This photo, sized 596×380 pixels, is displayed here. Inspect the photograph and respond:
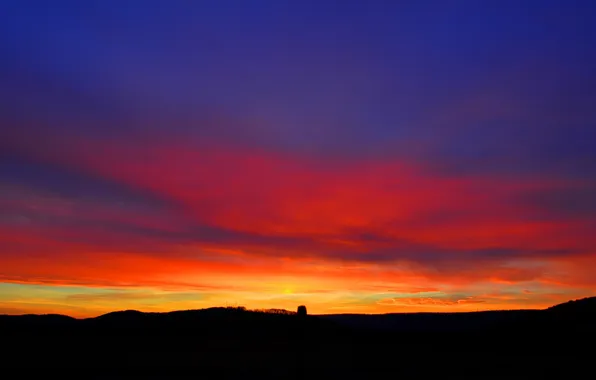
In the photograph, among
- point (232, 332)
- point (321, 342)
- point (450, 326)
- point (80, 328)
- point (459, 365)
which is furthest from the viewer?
point (450, 326)

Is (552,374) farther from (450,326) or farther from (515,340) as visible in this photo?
(450,326)

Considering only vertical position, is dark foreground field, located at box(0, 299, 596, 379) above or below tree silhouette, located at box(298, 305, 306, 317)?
below

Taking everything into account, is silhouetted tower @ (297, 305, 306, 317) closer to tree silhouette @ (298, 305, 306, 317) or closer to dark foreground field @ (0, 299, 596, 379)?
tree silhouette @ (298, 305, 306, 317)

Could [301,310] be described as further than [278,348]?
Yes

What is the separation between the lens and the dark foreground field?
22.4 m

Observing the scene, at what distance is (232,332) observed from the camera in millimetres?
33531

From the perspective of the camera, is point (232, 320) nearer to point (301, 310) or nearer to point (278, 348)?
point (301, 310)

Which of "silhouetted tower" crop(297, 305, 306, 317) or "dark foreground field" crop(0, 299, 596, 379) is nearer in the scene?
"dark foreground field" crop(0, 299, 596, 379)

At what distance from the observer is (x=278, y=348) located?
28203mm

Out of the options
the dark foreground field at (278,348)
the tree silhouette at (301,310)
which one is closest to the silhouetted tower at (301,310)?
the tree silhouette at (301,310)

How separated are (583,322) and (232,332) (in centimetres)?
2351

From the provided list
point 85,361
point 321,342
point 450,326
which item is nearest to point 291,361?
point 321,342

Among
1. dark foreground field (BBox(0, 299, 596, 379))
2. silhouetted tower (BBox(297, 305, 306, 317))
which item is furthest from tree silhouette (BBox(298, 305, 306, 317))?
dark foreground field (BBox(0, 299, 596, 379))

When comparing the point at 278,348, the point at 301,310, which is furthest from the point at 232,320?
the point at 278,348
